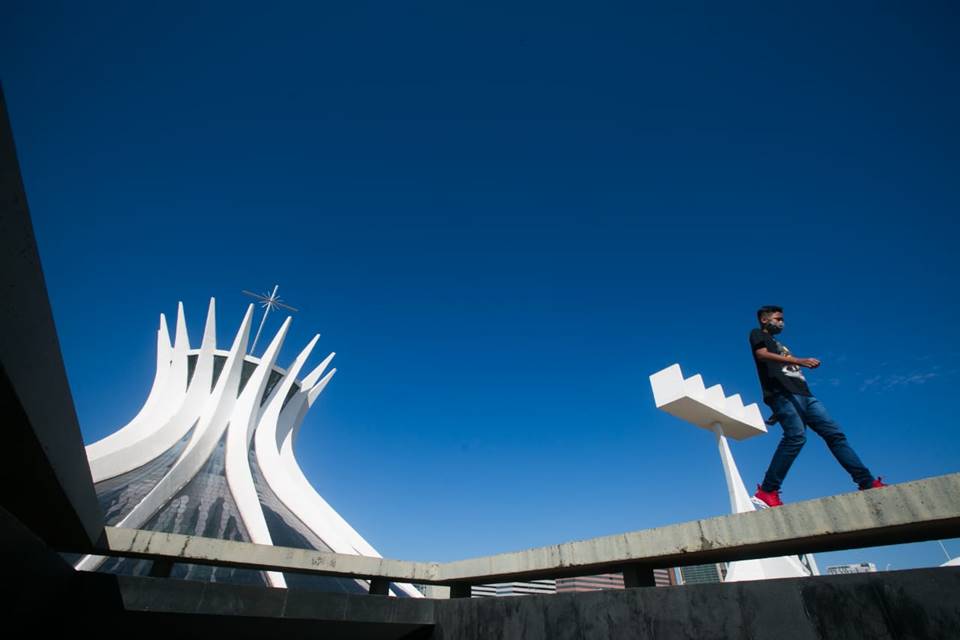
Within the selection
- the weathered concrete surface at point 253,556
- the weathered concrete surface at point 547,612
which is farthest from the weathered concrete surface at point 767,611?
the weathered concrete surface at point 253,556

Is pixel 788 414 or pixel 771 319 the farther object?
pixel 771 319

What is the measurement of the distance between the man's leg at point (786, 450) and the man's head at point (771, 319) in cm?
86

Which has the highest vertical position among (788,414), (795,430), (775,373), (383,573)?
(775,373)

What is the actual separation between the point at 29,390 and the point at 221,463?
67.9ft

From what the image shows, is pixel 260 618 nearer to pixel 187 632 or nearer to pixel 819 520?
pixel 187 632

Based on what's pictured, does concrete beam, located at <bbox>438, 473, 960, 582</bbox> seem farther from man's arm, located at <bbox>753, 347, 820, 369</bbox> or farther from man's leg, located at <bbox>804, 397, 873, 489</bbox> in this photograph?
man's arm, located at <bbox>753, 347, 820, 369</bbox>

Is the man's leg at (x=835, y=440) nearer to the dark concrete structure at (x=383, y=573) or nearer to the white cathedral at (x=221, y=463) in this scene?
the dark concrete structure at (x=383, y=573)

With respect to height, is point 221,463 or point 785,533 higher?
point 221,463

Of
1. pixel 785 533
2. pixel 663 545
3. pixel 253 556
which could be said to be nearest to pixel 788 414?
pixel 785 533

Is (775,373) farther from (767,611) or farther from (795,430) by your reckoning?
(767,611)

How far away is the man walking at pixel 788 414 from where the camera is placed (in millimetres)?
3576

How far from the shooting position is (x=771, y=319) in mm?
4422

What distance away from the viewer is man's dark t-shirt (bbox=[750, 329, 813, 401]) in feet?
12.6

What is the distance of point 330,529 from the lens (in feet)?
62.7
